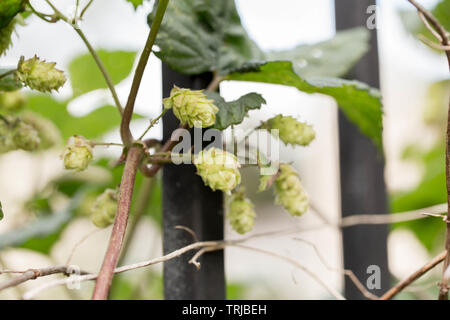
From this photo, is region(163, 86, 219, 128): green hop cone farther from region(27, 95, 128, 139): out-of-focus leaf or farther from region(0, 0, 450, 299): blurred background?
region(27, 95, 128, 139): out-of-focus leaf

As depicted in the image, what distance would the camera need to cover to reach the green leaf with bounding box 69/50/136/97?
66 cm

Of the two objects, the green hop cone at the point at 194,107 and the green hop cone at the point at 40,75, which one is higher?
the green hop cone at the point at 40,75

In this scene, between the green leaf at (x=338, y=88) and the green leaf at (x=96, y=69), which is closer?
the green leaf at (x=338, y=88)

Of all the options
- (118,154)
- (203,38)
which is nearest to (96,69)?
(118,154)

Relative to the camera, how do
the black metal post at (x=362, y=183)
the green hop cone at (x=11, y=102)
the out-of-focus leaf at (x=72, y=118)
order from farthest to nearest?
1. the out-of-focus leaf at (x=72, y=118)
2. the black metal post at (x=362, y=183)
3. the green hop cone at (x=11, y=102)

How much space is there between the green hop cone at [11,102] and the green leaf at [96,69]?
0.37ft

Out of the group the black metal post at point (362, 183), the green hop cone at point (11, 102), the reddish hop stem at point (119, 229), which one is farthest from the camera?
the black metal post at point (362, 183)

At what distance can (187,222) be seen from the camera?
45 cm

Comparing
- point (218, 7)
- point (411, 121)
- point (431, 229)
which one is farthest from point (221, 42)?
point (411, 121)

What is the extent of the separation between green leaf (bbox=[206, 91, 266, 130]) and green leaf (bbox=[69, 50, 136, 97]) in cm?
30

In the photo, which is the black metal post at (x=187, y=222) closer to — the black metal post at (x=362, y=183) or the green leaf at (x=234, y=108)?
the green leaf at (x=234, y=108)

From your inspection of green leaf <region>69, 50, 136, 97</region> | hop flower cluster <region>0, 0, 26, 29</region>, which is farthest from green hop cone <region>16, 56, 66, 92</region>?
green leaf <region>69, 50, 136, 97</region>

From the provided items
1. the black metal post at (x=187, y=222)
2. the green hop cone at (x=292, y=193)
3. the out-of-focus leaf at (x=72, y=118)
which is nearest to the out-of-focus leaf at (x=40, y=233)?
the out-of-focus leaf at (x=72, y=118)

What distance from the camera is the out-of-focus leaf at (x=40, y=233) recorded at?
2.06 feet
